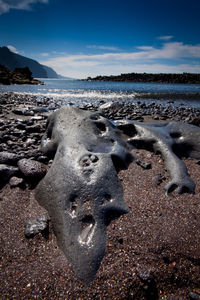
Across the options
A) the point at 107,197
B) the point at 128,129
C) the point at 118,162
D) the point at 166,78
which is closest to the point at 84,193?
the point at 107,197

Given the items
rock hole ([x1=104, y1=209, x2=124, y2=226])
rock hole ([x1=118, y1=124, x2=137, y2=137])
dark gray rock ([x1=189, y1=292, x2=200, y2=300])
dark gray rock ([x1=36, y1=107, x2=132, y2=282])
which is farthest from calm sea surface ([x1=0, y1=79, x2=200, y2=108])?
dark gray rock ([x1=189, y1=292, x2=200, y2=300])

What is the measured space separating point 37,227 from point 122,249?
3.46 ft

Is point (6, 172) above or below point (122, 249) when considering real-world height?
above

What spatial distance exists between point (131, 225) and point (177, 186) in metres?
1.14

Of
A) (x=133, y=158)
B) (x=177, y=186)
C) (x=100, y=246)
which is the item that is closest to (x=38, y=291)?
(x=100, y=246)

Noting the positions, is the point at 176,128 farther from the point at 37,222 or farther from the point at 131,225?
the point at 37,222

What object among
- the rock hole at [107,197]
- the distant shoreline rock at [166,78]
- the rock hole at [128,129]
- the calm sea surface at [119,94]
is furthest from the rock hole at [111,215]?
the distant shoreline rock at [166,78]

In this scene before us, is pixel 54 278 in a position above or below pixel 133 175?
below

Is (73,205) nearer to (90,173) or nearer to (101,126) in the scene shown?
(90,173)

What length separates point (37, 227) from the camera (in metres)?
2.20

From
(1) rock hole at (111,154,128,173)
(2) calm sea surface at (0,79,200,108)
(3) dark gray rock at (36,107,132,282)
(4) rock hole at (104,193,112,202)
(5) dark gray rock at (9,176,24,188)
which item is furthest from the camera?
(2) calm sea surface at (0,79,200,108)

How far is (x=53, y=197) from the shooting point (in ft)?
8.30

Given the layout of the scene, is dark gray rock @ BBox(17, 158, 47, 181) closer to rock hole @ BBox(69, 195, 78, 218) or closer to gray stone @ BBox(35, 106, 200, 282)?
gray stone @ BBox(35, 106, 200, 282)

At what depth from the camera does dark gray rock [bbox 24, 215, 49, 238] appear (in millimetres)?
2160
